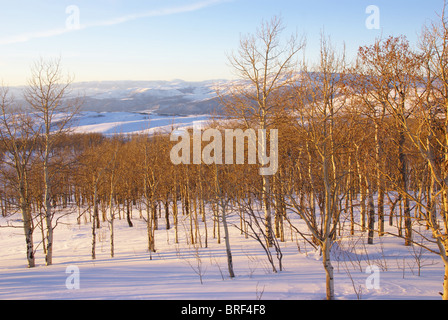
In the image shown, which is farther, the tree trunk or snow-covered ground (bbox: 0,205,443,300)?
snow-covered ground (bbox: 0,205,443,300)

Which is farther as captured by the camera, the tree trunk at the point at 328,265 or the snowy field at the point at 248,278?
the snowy field at the point at 248,278

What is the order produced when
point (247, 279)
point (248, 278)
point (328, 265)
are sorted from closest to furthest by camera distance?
point (328, 265)
point (247, 279)
point (248, 278)

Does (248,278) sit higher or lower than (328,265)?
lower

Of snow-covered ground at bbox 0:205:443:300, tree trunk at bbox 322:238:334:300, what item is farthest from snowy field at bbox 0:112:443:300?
tree trunk at bbox 322:238:334:300

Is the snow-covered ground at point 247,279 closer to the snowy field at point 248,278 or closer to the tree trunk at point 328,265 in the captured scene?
the snowy field at point 248,278

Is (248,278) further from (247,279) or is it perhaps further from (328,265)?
(328,265)

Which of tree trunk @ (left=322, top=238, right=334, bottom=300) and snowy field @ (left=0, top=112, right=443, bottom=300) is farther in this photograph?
snowy field @ (left=0, top=112, right=443, bottom=300)

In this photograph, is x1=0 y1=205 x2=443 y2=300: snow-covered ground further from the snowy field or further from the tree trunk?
the tree trunk

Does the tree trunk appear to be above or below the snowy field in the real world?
above

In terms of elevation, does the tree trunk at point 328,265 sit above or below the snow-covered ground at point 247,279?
above

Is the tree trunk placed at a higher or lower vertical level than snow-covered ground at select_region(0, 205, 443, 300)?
higher

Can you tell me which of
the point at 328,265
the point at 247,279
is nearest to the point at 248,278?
the point at 247,279

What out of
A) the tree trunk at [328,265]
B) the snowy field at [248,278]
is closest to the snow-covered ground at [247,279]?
the snowy field at [248,278]
